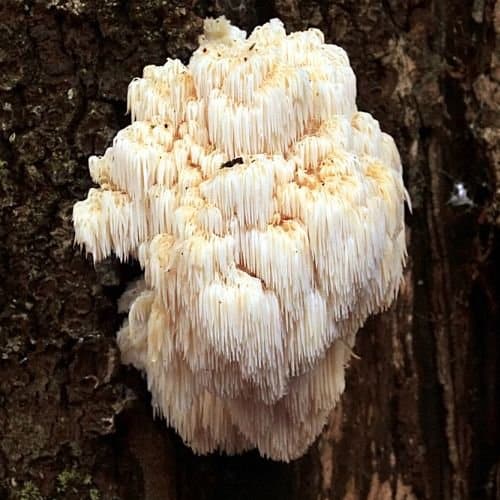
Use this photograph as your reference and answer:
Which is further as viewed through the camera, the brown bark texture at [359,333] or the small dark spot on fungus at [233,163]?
the brown bark texture at [359,333]

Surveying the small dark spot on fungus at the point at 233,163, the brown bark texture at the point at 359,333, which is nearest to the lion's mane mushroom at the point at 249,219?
the small dark spot on fungus at the point at 233,163

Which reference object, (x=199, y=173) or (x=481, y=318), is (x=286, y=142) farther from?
(x=481, y=318)

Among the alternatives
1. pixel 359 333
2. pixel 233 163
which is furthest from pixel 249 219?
pixel 359 333

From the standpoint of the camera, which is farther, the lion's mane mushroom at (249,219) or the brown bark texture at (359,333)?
the brown bark texture at (359,333)

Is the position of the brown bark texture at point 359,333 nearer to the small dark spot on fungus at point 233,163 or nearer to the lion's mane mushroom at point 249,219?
the lion's mane mushroom at point 249,219

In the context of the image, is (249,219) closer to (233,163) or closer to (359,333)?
(233,163)

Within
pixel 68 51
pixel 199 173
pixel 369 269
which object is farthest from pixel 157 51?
pixel 369 269

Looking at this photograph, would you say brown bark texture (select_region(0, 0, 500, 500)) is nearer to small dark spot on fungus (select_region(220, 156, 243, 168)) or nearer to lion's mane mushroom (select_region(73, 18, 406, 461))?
lion's mane mushroom (select_region(73, 18, 406, 461))
